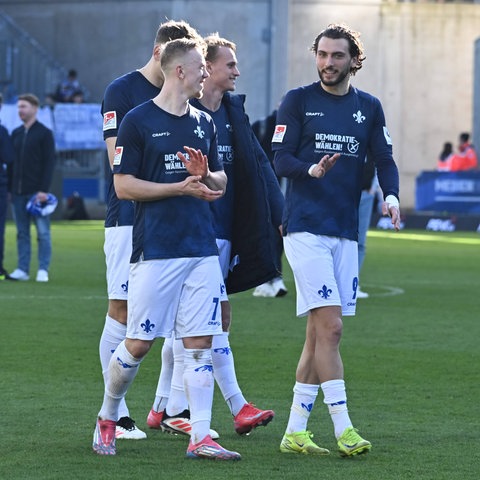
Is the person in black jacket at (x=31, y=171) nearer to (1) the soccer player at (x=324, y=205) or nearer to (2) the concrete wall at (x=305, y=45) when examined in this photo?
(1) the soccer player at (x=324, y=205)

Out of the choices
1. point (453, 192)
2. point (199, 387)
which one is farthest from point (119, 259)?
point (453, 192)

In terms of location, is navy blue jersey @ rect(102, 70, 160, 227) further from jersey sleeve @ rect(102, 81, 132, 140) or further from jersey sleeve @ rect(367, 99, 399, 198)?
jersey sleeve @ rect(367, 99, 399, 198)

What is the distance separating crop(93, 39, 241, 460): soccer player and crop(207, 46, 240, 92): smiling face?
101cm

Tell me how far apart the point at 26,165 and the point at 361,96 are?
1095 cm

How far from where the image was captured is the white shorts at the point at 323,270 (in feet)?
24.4

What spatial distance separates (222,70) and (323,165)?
48.0 inches

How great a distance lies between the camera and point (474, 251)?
2638cm

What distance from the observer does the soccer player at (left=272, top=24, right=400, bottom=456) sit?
7426 millimetres

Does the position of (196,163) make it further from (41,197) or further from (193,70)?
(41,197)

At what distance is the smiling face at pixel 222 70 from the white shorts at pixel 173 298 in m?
1.41

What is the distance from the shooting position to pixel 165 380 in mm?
8375

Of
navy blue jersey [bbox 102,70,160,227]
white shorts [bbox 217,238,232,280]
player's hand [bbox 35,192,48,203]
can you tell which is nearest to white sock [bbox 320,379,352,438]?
white shorts [bbox 217,238,232,280]

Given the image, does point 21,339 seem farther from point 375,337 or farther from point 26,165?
point 26,165

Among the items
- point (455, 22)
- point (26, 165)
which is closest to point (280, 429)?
point (26, 165)
